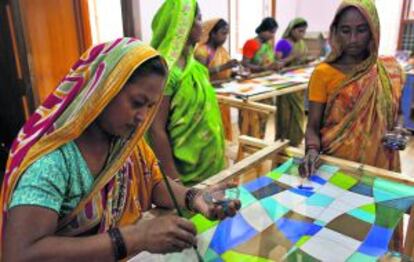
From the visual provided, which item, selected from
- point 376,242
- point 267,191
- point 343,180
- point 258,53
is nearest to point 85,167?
point 267,191

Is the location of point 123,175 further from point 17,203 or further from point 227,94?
point 227,94

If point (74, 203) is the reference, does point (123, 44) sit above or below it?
above

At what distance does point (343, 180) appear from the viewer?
1256mm

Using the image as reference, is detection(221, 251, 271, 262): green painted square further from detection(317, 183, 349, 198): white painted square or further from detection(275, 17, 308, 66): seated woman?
detection(275, 17, 308, 66): seated woman

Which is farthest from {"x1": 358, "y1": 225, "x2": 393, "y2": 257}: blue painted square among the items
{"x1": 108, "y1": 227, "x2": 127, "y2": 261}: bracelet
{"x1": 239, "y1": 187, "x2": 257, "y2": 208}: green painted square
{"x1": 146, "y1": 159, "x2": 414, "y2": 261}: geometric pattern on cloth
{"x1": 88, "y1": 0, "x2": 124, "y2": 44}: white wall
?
{"x1": 88, "y1": 0, "x2": 124, "y2": 44}: white wall

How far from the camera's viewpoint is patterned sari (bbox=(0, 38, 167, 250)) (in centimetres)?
72

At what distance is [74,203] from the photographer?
2.48 feet

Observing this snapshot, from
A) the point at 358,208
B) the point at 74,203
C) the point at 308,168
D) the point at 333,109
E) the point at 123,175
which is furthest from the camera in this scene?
the point at 333,109

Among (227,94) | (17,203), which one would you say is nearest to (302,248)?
(17,203)

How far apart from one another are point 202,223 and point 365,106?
832 millimetres

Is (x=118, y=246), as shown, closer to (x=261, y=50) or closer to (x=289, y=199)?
(x=289, y=199)

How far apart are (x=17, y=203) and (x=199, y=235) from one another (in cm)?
46

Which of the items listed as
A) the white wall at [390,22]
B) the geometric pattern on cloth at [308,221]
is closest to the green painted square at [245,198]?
the geometric pattern on cloth at [308,221]

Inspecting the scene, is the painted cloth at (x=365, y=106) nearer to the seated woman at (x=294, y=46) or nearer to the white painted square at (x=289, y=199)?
the white painted square at (x=289, y=199)
